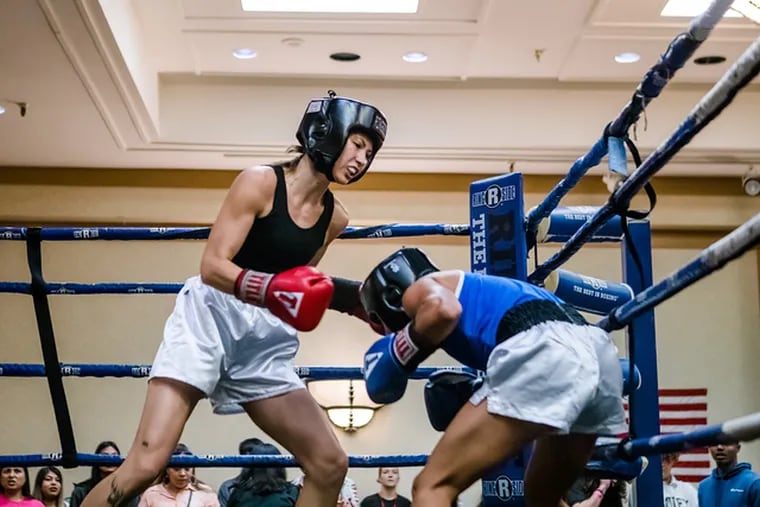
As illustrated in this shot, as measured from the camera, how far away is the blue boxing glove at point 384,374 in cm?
200

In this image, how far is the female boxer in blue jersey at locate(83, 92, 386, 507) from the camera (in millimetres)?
2252

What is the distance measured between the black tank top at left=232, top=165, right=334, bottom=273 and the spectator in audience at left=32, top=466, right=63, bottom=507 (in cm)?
315

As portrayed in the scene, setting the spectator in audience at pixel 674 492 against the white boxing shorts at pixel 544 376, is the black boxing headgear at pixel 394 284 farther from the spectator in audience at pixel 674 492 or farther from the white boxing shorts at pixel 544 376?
the spectator in audience at pixel 674 492

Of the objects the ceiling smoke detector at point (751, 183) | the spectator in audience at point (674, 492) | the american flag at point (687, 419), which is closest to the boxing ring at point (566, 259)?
the spectator in audience at point (674, 492)

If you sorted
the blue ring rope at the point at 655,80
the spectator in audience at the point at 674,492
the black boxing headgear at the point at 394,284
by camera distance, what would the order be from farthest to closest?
the spectator in audience at the point at 674,492
the black boxing headgear at the point at 394,284
the blue ring rope at the point at 655,80

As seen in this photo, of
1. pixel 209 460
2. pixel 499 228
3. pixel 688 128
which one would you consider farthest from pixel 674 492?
pixel 688 128

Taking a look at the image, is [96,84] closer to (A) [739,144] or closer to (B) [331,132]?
(B) [331,132]

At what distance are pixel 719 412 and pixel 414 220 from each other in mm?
2309

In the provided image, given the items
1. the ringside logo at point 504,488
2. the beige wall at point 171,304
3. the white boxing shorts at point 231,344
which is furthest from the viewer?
the beige wall at point 171,304

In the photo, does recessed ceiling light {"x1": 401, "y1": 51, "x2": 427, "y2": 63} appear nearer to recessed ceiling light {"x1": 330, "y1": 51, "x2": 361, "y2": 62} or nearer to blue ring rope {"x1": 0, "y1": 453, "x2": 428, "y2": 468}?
recessed ceiling light {"x1": 330, "y1": 51, "x2": 361, "y2": 62}

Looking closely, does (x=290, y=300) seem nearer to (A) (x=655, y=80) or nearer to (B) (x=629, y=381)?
(B) (x=629, y=381)

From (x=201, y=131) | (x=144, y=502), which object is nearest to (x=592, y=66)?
(x=201, y=131)

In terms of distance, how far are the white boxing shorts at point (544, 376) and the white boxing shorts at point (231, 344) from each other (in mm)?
662

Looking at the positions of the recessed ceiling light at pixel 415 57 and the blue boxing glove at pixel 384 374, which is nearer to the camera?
the blue boxing glove at pixel 384 374
